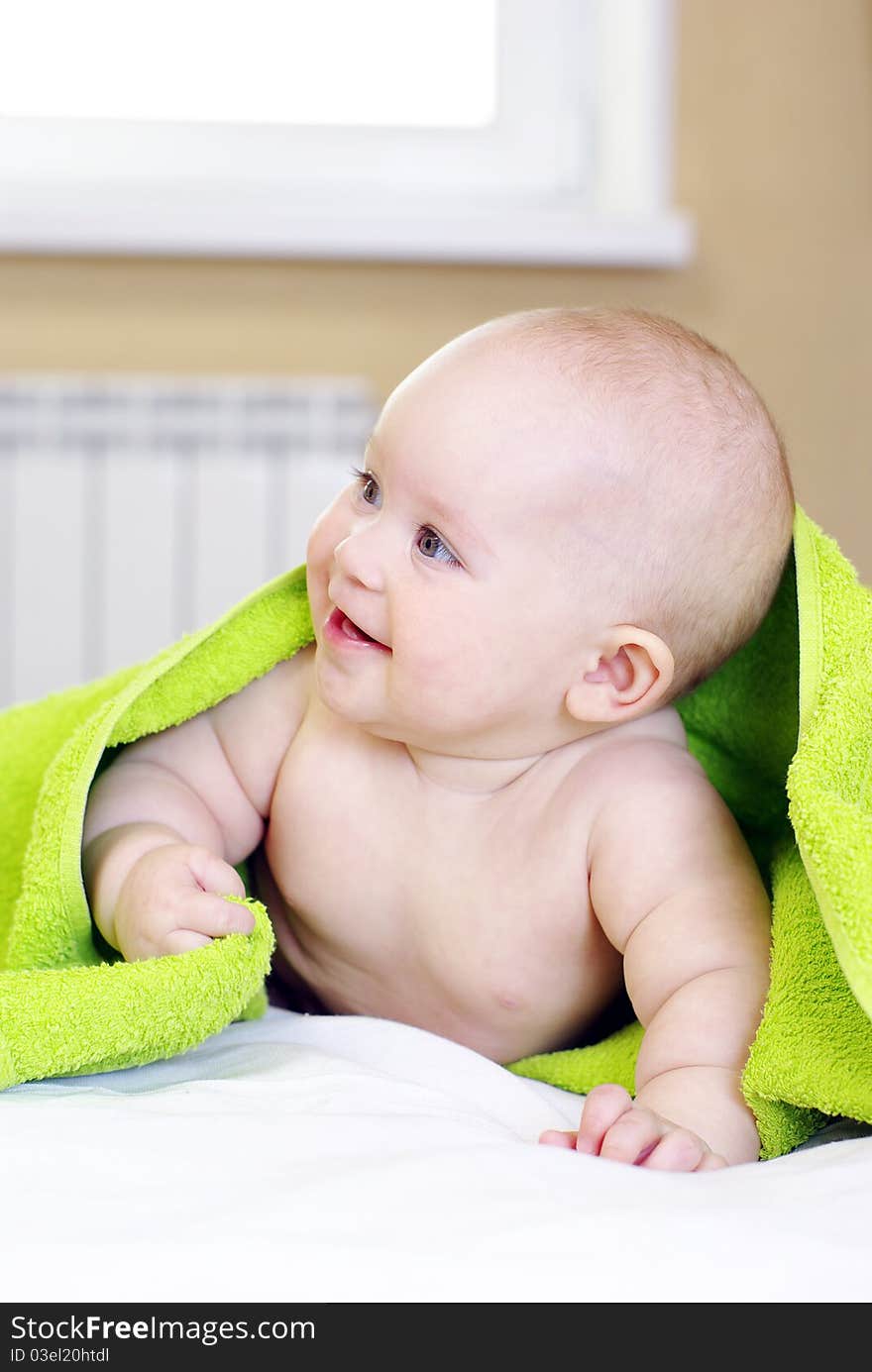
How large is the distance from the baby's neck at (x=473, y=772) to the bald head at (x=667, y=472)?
0.11m

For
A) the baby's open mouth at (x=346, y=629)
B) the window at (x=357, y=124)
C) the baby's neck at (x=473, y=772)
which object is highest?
the window at (x=357, y=124)

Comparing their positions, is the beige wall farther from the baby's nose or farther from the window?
the baby's nose

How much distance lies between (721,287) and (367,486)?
1313 mm

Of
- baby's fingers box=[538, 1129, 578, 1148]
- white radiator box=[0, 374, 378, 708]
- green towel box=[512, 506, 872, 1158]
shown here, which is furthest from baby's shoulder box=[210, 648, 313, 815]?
white radiator box=[0, 374, 378, 708]

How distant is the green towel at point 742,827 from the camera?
2.15ft

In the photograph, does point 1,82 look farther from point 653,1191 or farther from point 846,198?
point 653,1191

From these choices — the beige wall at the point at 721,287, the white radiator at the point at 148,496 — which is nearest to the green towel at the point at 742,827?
the white radiator at the point at 148,496

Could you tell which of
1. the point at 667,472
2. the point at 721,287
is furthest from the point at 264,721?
the point at 721,287

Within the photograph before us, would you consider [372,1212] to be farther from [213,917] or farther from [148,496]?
[148,496]

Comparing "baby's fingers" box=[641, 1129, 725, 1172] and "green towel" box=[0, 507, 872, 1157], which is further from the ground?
"green towel" box=[0, 507, 872, 1157]

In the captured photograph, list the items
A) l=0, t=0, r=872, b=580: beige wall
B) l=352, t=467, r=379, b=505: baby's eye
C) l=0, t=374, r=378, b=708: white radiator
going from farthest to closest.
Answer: l=0, t=0, r=872, b=580: beige wall < l=0, t=374, r=378, b=708: white radiator < l=352, t=467, r=379, b=505: baby's eye

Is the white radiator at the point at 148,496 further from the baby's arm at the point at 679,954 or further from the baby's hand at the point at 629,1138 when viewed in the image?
the baby's hand at the point at 629,1138

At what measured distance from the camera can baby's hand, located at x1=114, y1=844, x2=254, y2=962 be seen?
28.6 inches

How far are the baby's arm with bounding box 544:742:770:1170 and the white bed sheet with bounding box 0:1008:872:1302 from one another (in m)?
0.05
